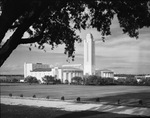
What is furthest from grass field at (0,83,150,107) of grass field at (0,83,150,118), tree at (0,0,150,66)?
tree at (0,0,150,66)

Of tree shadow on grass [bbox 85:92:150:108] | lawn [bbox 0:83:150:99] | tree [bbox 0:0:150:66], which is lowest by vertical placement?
lawn [bbox 0:83:150:99]

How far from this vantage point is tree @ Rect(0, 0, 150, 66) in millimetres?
8828

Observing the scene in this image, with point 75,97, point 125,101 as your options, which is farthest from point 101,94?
point 125,101

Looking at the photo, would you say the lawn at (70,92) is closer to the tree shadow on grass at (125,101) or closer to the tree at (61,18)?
the tree shadow on grass at (125,101)

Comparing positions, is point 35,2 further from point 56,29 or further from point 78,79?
point 78,79

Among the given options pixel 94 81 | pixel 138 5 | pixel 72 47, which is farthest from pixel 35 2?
pixel 94 81

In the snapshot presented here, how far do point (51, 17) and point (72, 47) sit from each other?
2402 mm

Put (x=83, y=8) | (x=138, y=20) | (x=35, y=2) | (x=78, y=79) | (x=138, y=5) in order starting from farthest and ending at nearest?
(x=78, y=79)
(x=83, y=8)
(x=138, y=20)
(x=138, y=5)
(x=35, y=2)

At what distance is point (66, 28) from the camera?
1388cm

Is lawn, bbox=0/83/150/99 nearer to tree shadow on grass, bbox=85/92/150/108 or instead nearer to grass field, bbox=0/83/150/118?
grass field, bbox=0/83/150/118

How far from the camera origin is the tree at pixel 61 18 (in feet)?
29.0

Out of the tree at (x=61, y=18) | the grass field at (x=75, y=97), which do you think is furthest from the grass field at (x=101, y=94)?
the tree at (x=61, y=18)

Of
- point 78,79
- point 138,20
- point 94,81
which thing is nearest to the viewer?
point 138,20

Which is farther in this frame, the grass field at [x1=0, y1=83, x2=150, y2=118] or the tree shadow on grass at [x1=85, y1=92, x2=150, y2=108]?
the tree shadow on grass at [x1=85, y1=92, x2=150, y2=108]
